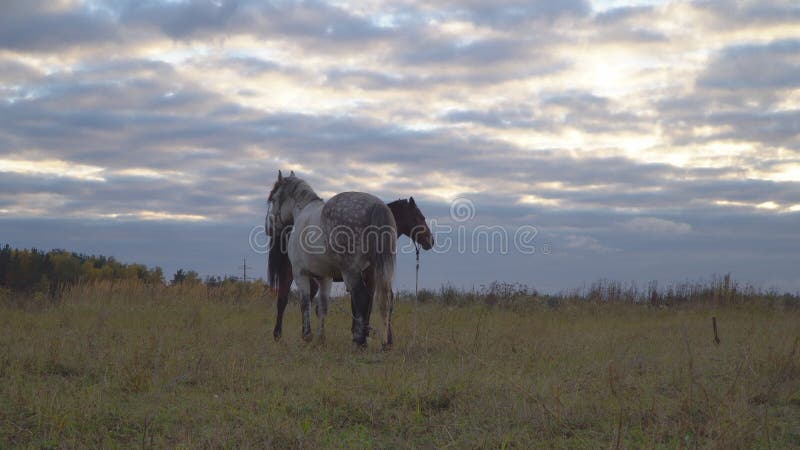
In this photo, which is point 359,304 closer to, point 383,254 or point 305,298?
point 383,254

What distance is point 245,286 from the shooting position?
19.8 m

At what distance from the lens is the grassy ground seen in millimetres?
4602

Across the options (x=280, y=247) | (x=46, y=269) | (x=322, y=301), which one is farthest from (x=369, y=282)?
(x=46, y=269)

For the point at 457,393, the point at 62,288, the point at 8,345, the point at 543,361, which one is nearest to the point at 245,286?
the point at 62,288

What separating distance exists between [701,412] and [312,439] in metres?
2.83

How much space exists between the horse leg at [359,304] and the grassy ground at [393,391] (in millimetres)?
Result: 295

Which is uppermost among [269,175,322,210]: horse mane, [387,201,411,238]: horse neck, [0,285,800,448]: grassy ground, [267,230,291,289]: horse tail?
[269,175,322,210]: horse mane

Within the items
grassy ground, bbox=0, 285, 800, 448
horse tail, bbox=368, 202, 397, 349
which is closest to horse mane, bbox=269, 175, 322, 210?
horse tail, bbox=368, 202, 397, 349

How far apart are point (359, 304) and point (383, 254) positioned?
0.70 m

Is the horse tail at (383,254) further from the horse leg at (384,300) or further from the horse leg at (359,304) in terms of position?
the horse leg at (359,304)

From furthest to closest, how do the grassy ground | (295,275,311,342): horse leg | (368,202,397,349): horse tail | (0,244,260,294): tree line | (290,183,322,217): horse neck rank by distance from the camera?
(0,244,260,294): tree line → (290,183,322,217): horse neck → (295,275,311,342): horse leg → (368,202,397,349): horse tail → the grassy ground

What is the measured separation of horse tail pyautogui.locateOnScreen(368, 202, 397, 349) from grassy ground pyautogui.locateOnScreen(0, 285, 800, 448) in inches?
25.8

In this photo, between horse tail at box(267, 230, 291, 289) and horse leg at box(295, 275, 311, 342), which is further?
horse tail at box(267, 230, 291, 289)

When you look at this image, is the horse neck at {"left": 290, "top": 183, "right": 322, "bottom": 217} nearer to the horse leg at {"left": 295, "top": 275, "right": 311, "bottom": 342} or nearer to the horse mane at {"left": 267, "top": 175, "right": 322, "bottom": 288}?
the horse mane at {"left": 267, "top": 175, "right": 322, "bottom": 288}
